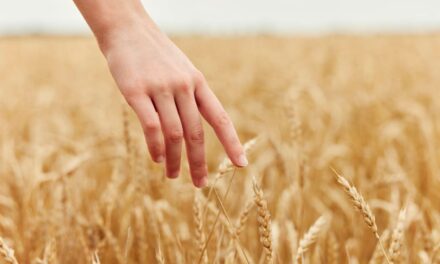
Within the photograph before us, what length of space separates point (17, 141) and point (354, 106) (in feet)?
5.85

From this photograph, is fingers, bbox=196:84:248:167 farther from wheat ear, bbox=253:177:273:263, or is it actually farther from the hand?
wheat ear, bbox=253:177:273:263

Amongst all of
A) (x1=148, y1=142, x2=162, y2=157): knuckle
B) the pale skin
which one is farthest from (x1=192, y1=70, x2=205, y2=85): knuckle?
(x1=148, y1=142, x2=162, y2=157): knuckle

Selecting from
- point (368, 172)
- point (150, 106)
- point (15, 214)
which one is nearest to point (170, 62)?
point (150, 106)

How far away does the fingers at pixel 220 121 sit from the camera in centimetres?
102

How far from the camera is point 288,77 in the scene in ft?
16.2

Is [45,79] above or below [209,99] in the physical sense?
below

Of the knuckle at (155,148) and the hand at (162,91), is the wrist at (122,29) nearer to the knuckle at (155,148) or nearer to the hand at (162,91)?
the hand at (162,91)

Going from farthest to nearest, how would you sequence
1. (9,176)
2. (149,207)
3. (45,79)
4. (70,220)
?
(45,79)
(9,176)
(70,220)
(149,207)

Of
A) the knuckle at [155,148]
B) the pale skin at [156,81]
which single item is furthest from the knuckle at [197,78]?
the knuckle at [155,148]

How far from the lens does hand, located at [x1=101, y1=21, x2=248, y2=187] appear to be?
96 cm

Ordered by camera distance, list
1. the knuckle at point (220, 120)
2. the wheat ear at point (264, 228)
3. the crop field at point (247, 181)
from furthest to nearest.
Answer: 1. the crop field at point (247, 181)
2. the knuckle at point (220, 120)
3. the wheat ear at point (264, 228)

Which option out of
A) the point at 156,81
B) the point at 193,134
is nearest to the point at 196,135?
the point at 193,134

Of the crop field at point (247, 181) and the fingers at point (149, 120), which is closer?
the fingers at point (149, 120)

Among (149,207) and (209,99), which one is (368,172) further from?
(209,99)
